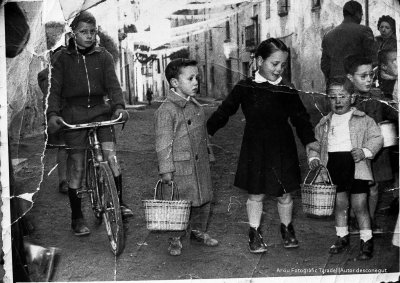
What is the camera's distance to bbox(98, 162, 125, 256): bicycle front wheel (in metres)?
5.39

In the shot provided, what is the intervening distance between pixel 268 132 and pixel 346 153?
54 centimetres

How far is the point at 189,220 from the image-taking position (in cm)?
559

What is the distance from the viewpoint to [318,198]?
17.8 feet

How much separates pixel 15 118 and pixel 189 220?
1303 mm

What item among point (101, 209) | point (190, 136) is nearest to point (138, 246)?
point (101, 209)

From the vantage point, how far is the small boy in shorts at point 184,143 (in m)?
5.48

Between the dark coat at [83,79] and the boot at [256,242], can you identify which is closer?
the dark coat at [83,79]

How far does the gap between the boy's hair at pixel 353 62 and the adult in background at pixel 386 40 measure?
95mm

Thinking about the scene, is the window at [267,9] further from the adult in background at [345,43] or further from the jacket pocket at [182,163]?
the jacket pocket at [182,163]

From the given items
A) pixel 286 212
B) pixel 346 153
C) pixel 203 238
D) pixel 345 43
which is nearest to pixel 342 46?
pixel 345 43

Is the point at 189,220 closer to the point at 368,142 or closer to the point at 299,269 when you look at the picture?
the point at 299,269

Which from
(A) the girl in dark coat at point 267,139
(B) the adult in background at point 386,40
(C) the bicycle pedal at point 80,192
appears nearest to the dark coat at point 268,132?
(A) the girl in dark coat at point 267,139

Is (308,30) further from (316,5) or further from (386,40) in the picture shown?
(386,40)

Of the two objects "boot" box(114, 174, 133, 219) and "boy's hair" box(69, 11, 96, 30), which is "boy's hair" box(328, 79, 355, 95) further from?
"boy's hair" box(69, 11, 96, 30)
